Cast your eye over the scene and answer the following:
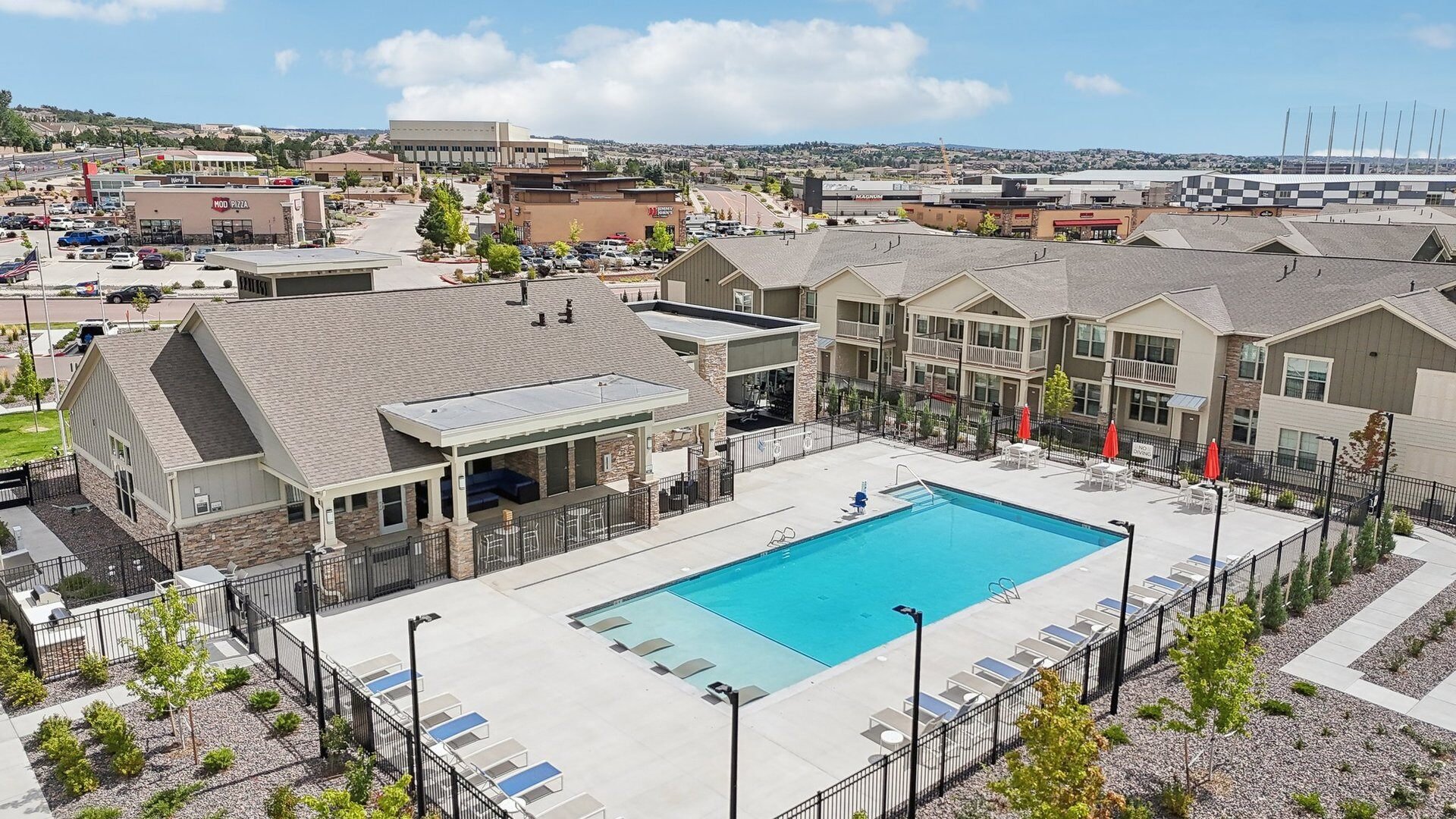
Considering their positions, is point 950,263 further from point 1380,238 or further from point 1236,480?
point 1380,238

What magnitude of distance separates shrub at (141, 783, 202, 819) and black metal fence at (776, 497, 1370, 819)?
9.71 m

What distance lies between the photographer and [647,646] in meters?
22.6

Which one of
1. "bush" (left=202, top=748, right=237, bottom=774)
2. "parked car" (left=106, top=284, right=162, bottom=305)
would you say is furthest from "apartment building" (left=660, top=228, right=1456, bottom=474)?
"parked car" (left=106, top=284, right=162, bottom=305)

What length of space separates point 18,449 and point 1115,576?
1494 inches

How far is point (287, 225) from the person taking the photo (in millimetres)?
102625

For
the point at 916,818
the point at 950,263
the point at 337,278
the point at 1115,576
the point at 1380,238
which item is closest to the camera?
the point at 916,818

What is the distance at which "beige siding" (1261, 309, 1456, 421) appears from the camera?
33.2 metres

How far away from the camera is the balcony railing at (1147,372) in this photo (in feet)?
132

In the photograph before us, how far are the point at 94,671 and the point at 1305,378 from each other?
37342 millimetres

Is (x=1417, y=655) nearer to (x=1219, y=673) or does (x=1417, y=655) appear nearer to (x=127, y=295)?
(x=1219, y=673)

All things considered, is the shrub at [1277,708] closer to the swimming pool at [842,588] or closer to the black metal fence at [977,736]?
the black metal fence at [977,736]

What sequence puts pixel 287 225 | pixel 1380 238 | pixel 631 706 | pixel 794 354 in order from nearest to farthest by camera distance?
1. pixel 631 706
2. pixel 794 354
3. pixel 1380 238
4. pixel 287 225

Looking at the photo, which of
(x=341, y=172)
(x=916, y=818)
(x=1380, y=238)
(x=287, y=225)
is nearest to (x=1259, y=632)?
(x=916, y=818)

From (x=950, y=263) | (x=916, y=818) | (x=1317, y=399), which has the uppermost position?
(x=950, y=263)
